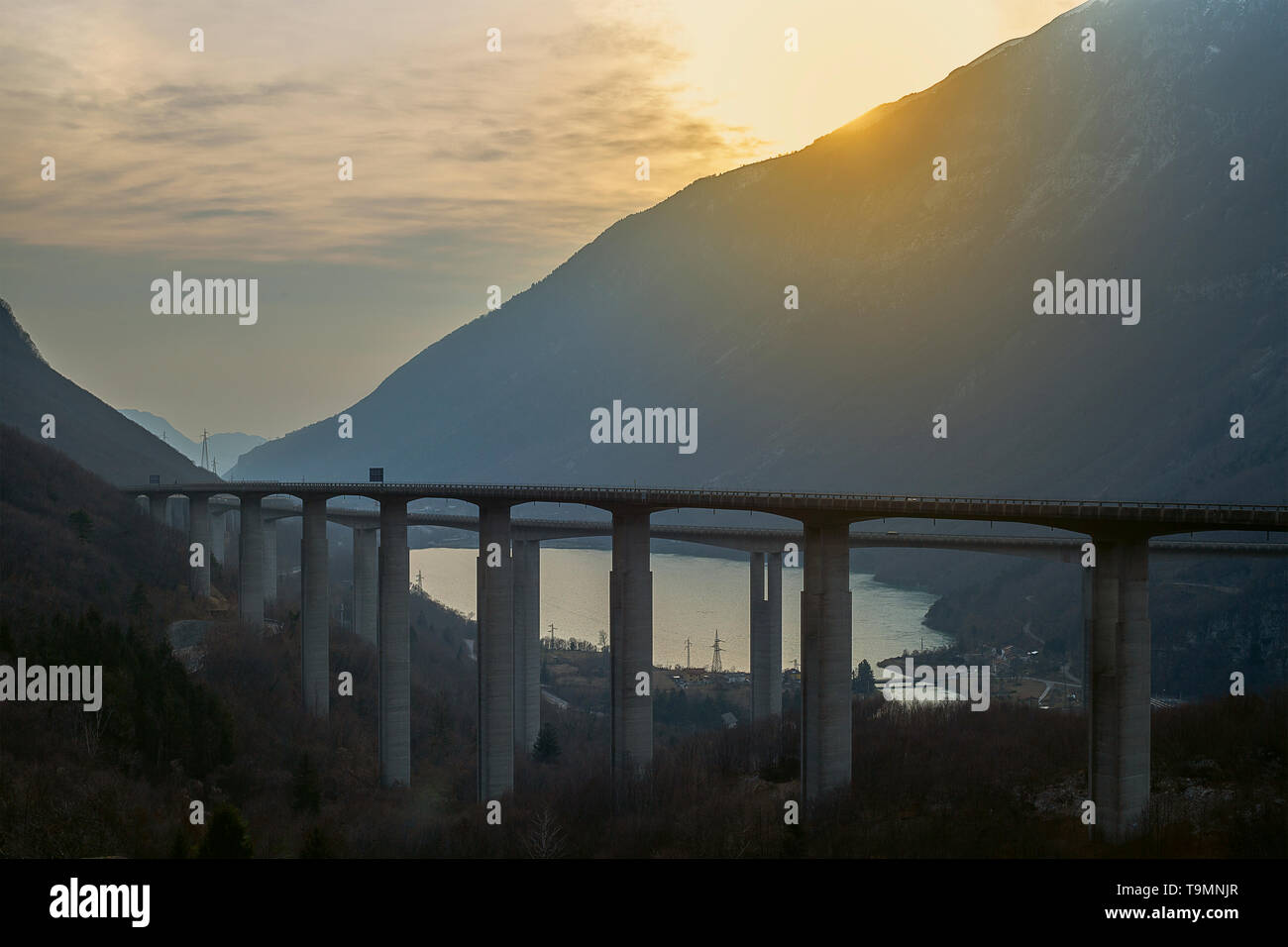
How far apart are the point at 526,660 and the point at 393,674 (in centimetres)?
1237

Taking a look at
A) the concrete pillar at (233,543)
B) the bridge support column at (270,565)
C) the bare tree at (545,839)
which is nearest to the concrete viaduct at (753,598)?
the bare tree at (545,839)

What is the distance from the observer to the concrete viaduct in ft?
129

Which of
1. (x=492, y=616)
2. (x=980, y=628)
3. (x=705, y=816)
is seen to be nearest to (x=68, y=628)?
(x=492, y=616)

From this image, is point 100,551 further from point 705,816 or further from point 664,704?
point 705,816

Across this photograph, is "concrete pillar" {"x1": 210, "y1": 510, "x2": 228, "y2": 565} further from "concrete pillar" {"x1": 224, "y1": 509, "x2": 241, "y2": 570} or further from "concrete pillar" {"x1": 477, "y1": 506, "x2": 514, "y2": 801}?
"concrete pillar" {"x1": 477, "y1": 506, "x2": 514, "y2": 801}

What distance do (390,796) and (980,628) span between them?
77101 millimetres

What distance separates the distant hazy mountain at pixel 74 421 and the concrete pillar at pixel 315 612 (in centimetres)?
7919

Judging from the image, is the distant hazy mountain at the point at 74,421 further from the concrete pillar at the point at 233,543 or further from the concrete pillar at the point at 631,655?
the concrete pillar at the point at 631,655

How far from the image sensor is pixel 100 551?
268ft

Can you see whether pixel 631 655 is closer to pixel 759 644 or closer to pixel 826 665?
pixel 826 665

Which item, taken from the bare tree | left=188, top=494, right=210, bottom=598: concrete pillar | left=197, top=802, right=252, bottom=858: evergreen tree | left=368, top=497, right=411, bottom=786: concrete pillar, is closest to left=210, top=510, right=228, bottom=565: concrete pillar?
left=188, top=494, right=210, bottom=598: concrete pillar

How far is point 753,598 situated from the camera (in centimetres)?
7756

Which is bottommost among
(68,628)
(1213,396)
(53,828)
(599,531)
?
(53,828)

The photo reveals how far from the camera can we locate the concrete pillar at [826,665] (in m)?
49.0
